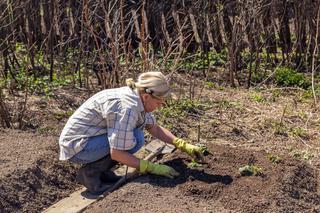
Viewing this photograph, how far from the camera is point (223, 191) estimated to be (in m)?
4.25

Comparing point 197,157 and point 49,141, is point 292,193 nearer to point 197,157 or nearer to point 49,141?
point 197,157

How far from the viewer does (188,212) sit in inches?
158

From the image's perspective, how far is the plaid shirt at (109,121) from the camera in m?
4.17

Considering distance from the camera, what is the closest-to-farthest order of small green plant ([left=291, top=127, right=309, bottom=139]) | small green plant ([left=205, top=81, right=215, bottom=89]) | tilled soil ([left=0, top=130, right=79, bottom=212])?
tilled soil ([left=0, top=130, right=79, bottom=212])
small green plant ([left=291, top=127, right=309, bottom=139])
small green plant ([left=205, top=81, right=215, bottom=89])

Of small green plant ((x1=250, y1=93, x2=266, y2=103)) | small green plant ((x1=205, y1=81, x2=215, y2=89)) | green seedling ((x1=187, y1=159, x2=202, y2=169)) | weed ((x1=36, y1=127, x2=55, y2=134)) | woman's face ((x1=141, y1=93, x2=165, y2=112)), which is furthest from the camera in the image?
small green plant ((x1=205, y1=81, x2=215, y2=89))

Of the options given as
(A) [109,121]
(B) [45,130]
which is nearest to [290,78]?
(B) [45,130]

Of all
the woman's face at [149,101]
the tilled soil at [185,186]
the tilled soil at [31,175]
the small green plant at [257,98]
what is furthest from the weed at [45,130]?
the small green plant at [257,98]

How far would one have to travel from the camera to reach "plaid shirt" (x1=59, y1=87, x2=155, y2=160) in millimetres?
4168

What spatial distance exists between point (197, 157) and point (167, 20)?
4.04m

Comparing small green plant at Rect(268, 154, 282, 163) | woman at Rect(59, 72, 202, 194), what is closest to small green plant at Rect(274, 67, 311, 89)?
small green plant at Rect(268, 154, 282, 163)

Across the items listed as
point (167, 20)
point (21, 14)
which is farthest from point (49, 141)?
point (167, 20)

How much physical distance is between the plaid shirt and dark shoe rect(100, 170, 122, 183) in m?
0.29

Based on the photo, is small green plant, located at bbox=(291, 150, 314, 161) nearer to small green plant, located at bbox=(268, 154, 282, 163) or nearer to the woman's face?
small green plant, located at bbox=(268, 154, 282, 163)

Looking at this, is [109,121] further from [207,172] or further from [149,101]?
[207,172]
